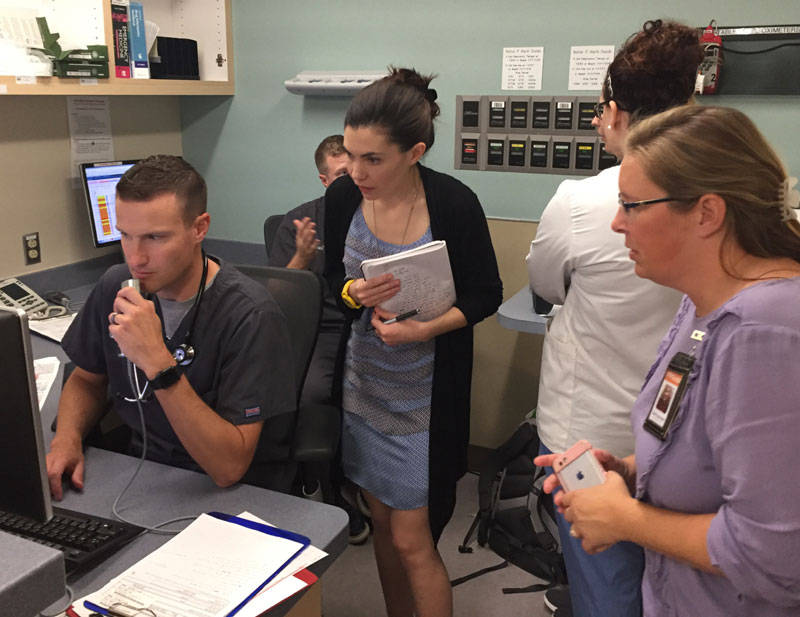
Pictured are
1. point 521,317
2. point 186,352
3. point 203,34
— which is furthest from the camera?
point 203,34

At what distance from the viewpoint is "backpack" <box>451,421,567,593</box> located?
2.49 metres

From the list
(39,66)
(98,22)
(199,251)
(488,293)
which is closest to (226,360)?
(199,251)

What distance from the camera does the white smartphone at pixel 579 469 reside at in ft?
3.75

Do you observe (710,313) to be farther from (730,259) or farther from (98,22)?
(98,22)

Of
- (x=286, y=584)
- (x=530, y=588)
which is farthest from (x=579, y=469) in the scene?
(x=530, y=588)

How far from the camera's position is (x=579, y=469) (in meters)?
1.17

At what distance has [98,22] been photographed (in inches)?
99.7

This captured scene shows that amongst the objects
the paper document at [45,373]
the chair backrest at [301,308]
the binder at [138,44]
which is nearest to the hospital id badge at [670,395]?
the chair backrest at [301,308]

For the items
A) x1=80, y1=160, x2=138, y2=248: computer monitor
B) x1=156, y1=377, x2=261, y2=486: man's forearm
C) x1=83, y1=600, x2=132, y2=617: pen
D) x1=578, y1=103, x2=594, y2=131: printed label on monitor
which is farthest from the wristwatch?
x1=578, y1=103, x2=594, y2=131: printed label on monitor

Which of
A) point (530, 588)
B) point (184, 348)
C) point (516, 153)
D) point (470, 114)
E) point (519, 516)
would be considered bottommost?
point (530, 588)

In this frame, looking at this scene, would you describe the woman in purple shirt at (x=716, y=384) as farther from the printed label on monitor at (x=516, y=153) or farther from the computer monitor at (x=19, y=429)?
the printed label on monitor at (x=516, y=153)

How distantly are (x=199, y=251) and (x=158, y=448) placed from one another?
0.42 m

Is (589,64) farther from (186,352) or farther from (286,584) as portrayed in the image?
(286,584)

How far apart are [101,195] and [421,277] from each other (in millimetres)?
1766
